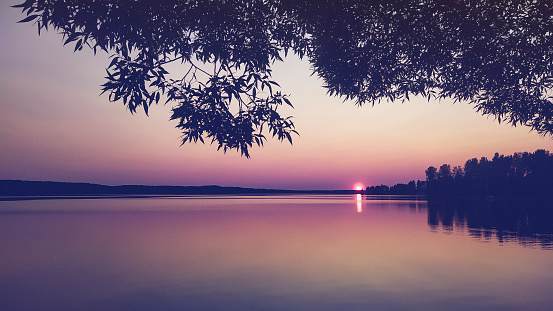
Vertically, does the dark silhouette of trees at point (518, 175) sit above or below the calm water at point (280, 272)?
above

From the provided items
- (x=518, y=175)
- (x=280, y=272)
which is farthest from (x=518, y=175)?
(x=280, y=272)

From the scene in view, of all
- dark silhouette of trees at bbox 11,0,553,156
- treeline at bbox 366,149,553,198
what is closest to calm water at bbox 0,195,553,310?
dark silhouette of trees at bbox 11,0,553,156

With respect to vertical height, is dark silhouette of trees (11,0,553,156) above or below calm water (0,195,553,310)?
above

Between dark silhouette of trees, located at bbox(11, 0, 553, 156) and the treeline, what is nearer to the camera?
dark silhouette of trees, located at bbox(11, 0, 553, 156)

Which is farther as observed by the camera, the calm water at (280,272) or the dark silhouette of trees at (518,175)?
the dark silhouette of trees at (518,175)

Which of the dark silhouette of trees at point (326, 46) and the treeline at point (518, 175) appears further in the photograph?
the treeline at point (518, 175)

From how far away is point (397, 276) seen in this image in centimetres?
1880

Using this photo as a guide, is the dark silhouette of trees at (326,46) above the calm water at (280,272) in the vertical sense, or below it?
above

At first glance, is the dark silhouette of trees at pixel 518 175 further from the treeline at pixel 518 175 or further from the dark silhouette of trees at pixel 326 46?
the dark silhouette of trees at pixel 326 46

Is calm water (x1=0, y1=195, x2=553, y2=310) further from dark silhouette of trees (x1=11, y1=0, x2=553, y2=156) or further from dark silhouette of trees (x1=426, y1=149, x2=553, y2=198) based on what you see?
dark silhouette of trees (x1=426, y1=149, x2=553, y2=198)

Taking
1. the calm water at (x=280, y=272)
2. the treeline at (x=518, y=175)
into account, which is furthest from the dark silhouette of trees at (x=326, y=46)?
the treeline at (x=518, y=175)

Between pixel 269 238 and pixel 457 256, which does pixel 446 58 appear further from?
pixel 269 238

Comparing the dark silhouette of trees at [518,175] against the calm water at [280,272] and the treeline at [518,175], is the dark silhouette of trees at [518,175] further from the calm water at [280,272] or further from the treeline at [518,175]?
the calm water at [280,272]

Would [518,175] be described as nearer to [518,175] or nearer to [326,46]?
[518,175]
